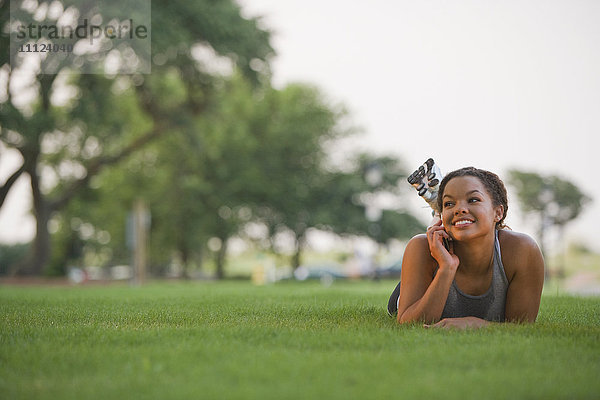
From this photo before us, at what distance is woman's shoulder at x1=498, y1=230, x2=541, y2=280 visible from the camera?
17.6 ft

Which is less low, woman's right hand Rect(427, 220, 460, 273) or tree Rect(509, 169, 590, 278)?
tree Rect(509, 169, 590, 278)

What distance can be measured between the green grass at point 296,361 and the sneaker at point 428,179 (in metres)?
1.38

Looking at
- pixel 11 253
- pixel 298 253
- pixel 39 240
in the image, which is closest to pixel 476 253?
pixel 39 240

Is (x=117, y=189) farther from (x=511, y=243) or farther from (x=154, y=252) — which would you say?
(x=511, y=243)

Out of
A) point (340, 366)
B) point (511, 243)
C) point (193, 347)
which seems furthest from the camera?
point (511, 243)

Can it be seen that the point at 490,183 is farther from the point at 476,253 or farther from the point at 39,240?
the point at 39,240

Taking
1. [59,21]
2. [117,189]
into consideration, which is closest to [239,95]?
[117,189]

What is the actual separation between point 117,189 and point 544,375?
45.8 metres

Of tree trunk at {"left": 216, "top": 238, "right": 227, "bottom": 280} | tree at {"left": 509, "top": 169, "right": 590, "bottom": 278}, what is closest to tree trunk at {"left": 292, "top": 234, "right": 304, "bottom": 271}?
tree trunk at {"left": 216, "top": 238, "right": 227, "bottom": 280}

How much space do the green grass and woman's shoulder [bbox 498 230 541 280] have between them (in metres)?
0.51

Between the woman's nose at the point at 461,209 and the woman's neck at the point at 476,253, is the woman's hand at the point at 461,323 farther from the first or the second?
the woman's nose at the point at 461,209

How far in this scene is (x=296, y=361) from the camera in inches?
155

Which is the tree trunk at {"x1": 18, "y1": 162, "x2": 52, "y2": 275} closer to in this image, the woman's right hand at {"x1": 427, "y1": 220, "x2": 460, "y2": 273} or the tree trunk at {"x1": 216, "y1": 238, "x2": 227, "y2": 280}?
the tree trunk at {"x1": 216, "y1": 238, "x2": 227, "y2": 280}

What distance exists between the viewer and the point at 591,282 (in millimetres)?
36719
